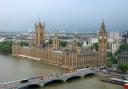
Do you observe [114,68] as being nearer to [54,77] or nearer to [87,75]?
[87,75]

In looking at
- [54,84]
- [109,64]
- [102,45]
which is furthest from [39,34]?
[54,84]

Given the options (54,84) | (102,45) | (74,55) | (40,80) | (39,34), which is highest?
(39,34)

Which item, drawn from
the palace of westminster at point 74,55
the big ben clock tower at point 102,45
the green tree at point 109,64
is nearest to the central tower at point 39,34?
the palace of westminster at point 74,55

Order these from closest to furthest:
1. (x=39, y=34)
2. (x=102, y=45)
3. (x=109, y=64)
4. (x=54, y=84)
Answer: (x=54, y=84) < (x=109, y=64) < (x=102, y=45) < (x=39, y=34)

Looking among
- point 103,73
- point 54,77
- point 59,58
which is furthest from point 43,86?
point 59,58

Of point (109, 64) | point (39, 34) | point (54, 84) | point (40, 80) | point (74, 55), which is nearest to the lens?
point (40, 80)

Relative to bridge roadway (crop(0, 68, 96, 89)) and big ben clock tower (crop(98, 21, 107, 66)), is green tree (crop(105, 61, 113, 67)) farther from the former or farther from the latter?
Answer: bridge roadway (crop(0, 68, 96, 89))

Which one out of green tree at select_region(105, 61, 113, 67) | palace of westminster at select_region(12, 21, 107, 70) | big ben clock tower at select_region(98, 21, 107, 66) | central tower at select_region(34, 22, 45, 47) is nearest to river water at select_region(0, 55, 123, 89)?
palace of westminster at select_region(12, 21, 107, 70)

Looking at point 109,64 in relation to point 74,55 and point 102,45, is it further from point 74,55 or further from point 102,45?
point 74,55

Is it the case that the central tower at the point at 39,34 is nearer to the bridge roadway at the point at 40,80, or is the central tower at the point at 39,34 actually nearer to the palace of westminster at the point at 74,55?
the palace of westminster at the point at 74,55

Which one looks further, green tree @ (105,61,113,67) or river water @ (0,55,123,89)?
green tree @ (105,61,113,67)

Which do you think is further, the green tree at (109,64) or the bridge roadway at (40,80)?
the green tree at (109,64)
